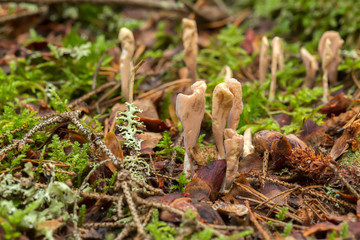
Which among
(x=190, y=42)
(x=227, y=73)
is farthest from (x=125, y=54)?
(x=227, y=73)

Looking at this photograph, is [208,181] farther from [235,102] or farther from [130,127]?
[130,127]

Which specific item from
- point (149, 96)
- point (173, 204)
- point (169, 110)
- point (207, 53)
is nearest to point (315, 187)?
point (173, 204)

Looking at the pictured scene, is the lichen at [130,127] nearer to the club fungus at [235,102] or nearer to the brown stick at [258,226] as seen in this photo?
the club fungus at [235,102]

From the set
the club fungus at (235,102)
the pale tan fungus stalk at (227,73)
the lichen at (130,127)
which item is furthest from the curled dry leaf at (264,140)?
the pale tan fungus stalk at (227,73)

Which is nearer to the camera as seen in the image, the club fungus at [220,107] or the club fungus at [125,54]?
the club fungus at [220,107]

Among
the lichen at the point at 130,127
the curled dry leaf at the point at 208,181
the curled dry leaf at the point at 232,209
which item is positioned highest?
the lichen at the point at 130,127

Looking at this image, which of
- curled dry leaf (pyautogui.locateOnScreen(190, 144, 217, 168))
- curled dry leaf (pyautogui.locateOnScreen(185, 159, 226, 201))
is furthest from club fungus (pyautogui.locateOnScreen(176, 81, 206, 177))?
curled dry leaf (pyautogui.locateOnScreen(185, 159, 226, 201))

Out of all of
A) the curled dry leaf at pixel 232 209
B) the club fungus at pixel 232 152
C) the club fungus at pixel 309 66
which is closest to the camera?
the curled dry leaf at pixel 232 209
